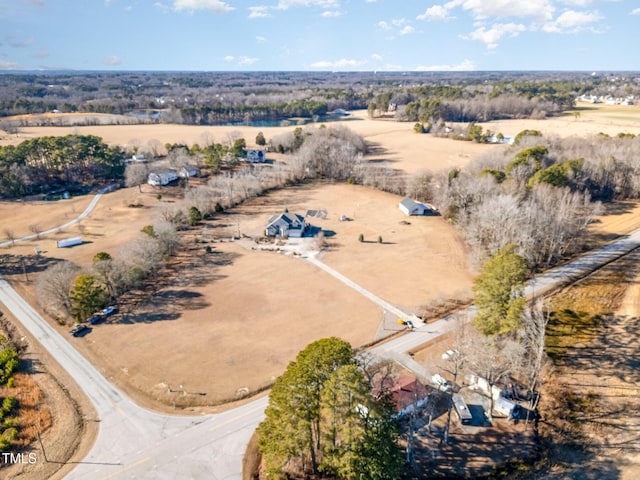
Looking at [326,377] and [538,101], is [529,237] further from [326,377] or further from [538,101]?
[538,101]

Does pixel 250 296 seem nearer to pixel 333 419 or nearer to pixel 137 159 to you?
pixel 333 419

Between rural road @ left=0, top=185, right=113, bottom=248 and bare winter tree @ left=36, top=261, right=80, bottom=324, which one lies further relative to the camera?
rural road @ left=0, top=185, right=113, bottom=248

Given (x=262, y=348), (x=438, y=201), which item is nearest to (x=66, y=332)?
(x=262, y=348)

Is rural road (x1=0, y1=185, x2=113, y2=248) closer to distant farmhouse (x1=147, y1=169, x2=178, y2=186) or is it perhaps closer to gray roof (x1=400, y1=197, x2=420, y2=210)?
distant farmhouse (x1=147, y1=169, x2=178, y2=186)

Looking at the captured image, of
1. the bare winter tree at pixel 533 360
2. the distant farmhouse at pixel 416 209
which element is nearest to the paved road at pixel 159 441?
the bare winter tree at pixel 533 360

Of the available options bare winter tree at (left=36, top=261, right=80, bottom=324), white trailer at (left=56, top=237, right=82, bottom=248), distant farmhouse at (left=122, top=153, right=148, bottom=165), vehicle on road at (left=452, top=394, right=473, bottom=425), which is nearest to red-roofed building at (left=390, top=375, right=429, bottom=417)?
vehicle on road at (left=452, top=394, right=473, bottom=425)
